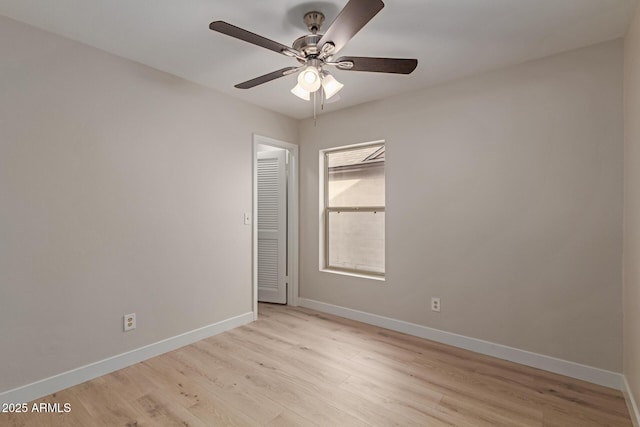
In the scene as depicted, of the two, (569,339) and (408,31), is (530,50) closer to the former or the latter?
(408,31)

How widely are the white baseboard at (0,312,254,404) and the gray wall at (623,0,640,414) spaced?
3161 millimetres

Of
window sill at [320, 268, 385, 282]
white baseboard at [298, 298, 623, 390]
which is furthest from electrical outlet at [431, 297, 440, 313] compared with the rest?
window sill at [320, 268, 385, 282]

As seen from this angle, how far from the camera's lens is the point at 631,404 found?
194 cm

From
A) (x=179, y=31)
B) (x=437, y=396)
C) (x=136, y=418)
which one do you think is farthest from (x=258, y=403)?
(x=179, y=31)

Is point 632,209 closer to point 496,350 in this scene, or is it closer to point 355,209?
point 496,350

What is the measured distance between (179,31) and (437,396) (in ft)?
9.83

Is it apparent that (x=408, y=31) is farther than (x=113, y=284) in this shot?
No

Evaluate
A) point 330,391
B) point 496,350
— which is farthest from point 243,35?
point 496,350

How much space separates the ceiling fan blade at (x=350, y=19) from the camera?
54.4 inches

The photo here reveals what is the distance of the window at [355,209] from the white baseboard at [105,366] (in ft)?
4.77

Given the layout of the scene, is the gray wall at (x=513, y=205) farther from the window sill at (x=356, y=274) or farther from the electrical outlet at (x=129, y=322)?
the electrical outlet at (x=129, y=322)

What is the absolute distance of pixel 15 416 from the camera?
6.22 ft

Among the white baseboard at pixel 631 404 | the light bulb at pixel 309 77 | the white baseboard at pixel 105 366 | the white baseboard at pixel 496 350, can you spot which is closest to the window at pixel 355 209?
the white baseboard at pixel 496 350

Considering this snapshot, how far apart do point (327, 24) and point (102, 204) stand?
2079 mm
